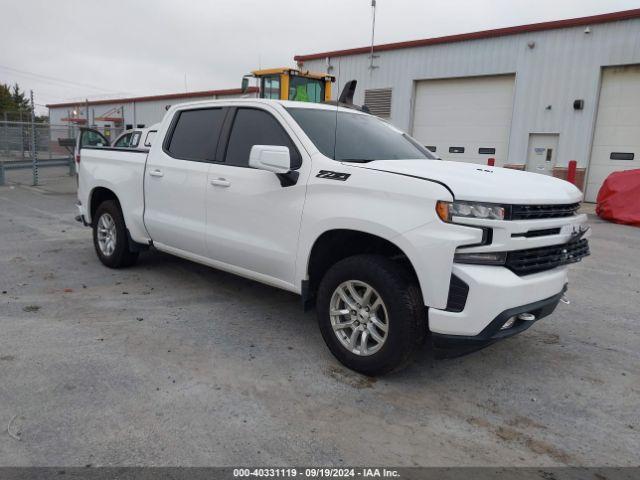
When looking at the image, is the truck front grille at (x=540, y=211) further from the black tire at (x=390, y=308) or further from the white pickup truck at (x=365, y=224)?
the black tire at (x=390, y=308)

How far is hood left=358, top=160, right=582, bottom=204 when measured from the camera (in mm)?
3033

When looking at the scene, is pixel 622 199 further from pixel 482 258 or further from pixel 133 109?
pixel 133 109

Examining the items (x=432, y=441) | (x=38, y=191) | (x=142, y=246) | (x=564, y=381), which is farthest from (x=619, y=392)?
(x=38, y=191)

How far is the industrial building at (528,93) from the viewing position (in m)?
14.8

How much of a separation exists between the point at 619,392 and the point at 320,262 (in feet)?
7.32

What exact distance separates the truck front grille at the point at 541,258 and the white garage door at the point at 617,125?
13286 millimetres

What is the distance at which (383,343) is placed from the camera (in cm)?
336

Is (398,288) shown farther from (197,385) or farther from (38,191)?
(38,191)

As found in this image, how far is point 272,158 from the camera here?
363 centimetres

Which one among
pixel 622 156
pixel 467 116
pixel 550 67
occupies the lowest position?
pixel 622 156

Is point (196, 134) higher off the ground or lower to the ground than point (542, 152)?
lower

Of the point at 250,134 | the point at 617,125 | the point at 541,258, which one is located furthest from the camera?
the point at 617,125

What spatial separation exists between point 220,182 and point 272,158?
0.95 meters

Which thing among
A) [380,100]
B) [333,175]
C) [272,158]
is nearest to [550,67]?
[380,100]
